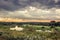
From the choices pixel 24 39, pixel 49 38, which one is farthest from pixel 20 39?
pixel 49 38

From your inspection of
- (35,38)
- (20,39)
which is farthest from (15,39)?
(35,38)

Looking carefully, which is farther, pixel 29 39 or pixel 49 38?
pixel 49 38

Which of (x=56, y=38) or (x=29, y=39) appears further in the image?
(x=56, y=38)

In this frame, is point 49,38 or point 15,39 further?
point 49,38

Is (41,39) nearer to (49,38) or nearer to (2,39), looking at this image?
(49,38)

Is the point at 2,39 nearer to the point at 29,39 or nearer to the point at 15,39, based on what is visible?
the point at 15,39

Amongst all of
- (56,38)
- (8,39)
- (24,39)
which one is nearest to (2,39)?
(8,39)

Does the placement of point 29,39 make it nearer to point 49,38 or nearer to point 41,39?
point 41,39
